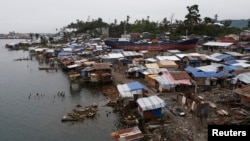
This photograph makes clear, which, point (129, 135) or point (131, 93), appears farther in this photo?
point (131, 93)

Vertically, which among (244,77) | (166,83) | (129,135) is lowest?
(129,135)

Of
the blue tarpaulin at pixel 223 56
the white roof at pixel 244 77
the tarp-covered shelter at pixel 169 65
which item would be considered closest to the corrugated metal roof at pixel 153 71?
the tarp-covered shelter at pixel 169 65

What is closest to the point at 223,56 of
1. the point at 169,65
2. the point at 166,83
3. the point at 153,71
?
the point at 169,65

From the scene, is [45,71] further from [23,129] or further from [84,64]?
[23,129]

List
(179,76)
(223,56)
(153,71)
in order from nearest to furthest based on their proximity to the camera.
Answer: (179,76) → (153,71) → (223,56)

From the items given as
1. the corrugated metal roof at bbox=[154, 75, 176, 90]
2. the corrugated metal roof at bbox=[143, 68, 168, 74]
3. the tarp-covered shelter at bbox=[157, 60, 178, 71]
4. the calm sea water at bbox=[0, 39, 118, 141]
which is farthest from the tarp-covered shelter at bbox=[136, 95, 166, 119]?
the tarp-covered shelter at bbox=[157, 60, 178, 71]

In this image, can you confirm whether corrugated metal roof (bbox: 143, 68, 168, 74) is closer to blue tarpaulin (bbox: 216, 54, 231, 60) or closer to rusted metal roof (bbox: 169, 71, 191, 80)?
rusted metal roof (bbox: 169, 71, 191, 80)

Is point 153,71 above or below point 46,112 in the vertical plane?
above

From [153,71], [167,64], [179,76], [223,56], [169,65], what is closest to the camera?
[179,76]

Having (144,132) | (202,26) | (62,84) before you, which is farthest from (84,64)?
(202,26)

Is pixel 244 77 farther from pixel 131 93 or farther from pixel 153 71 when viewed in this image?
pixel 131 93
